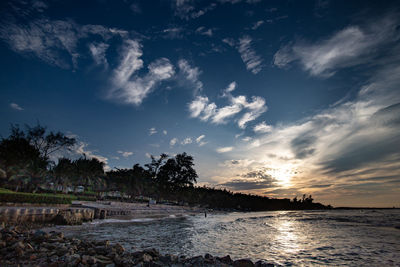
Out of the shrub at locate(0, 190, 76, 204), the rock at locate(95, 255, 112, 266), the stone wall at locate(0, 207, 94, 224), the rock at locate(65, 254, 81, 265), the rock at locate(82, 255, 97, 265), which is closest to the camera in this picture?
the rock at locate(65, 254, 81, 265)

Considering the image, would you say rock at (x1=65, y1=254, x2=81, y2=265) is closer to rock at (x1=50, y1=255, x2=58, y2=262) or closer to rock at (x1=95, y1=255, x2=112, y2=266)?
rock at (x1=50, y1=255, x2=58, y2=262)

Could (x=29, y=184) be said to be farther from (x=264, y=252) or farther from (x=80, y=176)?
(x=264, y=252)

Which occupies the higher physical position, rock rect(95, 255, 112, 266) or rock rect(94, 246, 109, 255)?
rock rect(95, 255, 112, 266)

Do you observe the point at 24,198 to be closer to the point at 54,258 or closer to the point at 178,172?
the point at 54,258

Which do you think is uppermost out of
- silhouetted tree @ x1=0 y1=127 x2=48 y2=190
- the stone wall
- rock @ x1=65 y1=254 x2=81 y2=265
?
silhouetted tree @ x1=0 y1=127 x2=48 y2=190

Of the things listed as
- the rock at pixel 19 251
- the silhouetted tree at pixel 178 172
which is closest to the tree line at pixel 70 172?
the silhouetted tree at pixel 178 172

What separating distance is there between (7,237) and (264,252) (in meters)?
13.0

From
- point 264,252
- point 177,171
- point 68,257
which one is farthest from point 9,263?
point 177,171

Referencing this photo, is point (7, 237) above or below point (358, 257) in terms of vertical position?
above

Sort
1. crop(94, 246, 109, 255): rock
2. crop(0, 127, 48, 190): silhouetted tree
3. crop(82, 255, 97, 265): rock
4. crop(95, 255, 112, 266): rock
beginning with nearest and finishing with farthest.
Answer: crop(82, 255, 97, 265): rock < crop(95, 255, 112, 266): rock < crop(94, 246, 109, 255): rock < crop(0, 127, 48, 190): silhouetted tree

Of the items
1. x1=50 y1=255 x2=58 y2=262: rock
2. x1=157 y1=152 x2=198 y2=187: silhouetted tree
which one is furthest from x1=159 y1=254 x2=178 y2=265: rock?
x1=157 y1=152 x2=198 y2=187: silhouetted tree

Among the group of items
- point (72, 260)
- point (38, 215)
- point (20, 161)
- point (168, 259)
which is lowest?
point (38, 215)

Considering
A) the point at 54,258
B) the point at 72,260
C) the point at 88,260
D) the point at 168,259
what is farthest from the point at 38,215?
the point at 168,259

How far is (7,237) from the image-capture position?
332 inches
